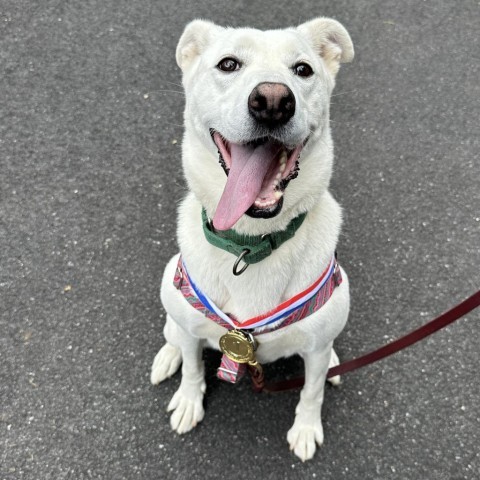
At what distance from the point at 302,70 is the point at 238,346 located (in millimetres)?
1067

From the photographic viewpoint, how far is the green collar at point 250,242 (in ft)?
5.91

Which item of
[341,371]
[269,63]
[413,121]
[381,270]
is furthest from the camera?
[413,121]

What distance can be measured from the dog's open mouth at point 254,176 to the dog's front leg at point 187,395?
0.92m

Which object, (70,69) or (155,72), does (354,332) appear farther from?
(70,69)

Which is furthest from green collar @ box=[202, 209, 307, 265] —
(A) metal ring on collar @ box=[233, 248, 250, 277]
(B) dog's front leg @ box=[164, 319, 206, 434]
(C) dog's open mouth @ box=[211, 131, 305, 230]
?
(B) dog's front leg @ box=[164, 319, 206, 434]

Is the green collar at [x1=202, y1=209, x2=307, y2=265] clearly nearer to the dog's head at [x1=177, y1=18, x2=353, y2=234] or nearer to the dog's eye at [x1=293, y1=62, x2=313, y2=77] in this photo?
the dog's head at [x1=177, y1=18, x2=353, y2=234]

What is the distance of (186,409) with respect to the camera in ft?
7.96

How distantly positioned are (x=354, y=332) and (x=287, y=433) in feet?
2.22

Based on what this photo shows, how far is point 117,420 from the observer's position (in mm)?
2455

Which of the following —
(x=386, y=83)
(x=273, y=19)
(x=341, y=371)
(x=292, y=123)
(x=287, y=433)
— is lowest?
(x=287, y=433)

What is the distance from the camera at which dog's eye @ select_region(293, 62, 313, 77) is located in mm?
1800

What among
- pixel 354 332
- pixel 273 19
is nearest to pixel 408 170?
pixel 354 332

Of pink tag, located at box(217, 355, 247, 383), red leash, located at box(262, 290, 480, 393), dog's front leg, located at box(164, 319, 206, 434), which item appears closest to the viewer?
red leash, located at box(262, 290, 480, 393)

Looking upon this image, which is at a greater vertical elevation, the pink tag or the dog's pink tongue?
the dog's pink tongue
